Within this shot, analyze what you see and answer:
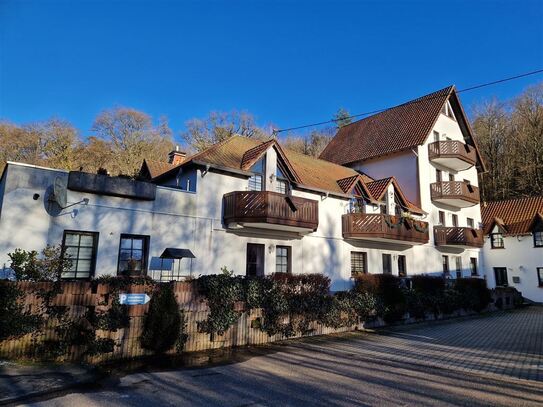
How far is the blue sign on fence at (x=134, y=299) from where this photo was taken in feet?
30.4

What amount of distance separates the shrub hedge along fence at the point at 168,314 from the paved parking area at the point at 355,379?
1280 mm

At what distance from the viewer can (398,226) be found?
68.8 ft

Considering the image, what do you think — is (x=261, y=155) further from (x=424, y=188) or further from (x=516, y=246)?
(x=516, y=246)

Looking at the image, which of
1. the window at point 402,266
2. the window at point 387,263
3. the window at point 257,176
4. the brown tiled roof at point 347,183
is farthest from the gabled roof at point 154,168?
the window at point 402,266

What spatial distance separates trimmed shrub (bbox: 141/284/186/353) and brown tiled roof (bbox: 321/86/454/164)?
21.3 m

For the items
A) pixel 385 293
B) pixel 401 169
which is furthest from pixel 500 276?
pixel 385 293

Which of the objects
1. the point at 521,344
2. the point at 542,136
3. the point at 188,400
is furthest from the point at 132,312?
the point at 542,136

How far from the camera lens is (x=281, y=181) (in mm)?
18672

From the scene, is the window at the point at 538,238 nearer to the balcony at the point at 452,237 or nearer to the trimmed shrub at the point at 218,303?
the balcony at the point at 452,237

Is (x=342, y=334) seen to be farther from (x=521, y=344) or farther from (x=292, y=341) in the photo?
(x=521, y=344)

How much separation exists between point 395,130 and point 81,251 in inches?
951

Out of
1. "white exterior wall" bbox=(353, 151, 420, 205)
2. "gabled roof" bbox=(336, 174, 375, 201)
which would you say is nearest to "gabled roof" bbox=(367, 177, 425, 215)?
"gabled roof" bbox=(336, 174, 375, 201)

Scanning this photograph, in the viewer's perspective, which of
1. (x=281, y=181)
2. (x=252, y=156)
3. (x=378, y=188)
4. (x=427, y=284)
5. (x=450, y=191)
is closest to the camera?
(x=252, y=156)

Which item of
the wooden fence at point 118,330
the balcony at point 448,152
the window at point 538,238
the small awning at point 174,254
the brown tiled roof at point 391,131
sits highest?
the brown tiled roof at point 391,131
